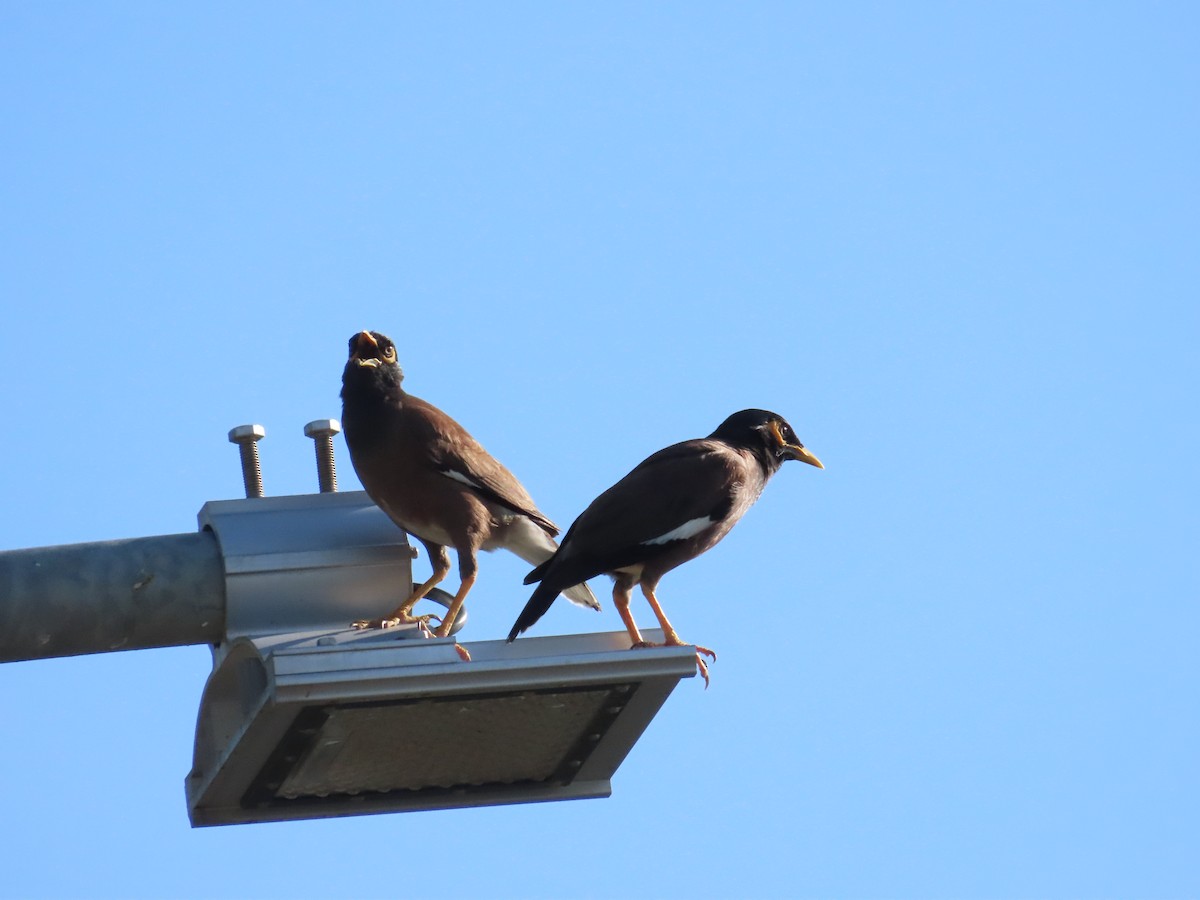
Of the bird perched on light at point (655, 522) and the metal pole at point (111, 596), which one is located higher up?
the bird perched on light at point (655, 522)

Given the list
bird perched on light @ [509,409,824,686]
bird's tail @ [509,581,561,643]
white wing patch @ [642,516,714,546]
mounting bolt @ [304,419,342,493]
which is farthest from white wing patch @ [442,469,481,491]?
mounting bolt @ [304,419,342,493]

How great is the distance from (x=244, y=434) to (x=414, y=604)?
184cm

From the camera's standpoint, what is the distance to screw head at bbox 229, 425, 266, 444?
161 inches

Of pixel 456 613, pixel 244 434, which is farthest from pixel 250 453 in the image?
pixel 456 613

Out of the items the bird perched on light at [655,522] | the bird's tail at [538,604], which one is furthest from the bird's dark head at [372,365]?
the bird's tail at [538,604]

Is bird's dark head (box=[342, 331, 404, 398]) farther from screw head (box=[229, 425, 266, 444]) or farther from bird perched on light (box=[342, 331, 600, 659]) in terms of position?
screw head (box=[229, 425, 266, 444])

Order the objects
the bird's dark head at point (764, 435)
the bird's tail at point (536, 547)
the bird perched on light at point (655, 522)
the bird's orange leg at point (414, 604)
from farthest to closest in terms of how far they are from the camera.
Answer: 1. the bird's tail at point (536, 547)
2. the bird's dark head at point (764, 435)
3. the bird perched on light at point (655, 522)
4. the bird's orange leg at point (414, 604)

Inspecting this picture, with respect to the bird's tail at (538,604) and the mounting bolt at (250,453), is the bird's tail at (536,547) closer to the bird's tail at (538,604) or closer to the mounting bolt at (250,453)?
the bird's tail at (538,604)

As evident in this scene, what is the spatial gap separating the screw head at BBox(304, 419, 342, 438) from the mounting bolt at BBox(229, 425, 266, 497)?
145 millimetres

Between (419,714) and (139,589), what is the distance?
1.87 ft

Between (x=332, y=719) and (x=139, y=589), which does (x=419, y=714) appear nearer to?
(x=332, y=719)

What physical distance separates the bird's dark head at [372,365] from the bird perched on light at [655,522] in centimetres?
119

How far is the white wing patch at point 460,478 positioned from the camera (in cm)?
659

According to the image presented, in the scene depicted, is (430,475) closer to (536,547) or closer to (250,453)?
(536,547)
